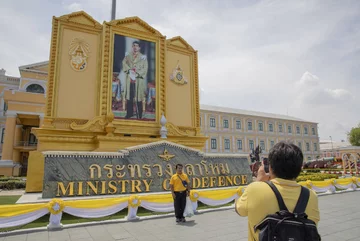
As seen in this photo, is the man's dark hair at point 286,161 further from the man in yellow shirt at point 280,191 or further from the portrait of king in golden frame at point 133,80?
the portrait of king in golden frame at point 133,80

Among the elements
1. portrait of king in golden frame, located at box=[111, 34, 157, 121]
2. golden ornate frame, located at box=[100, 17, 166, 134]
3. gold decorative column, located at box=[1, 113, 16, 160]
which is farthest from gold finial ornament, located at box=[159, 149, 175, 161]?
gold decorative column, located at box=[1, 113, 16, 160]

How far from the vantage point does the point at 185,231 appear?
5.24 m

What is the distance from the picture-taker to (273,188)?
181 centimetres

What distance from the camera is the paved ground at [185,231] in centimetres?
483

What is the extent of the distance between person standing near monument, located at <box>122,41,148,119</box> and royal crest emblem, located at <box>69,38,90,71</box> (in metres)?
2.28

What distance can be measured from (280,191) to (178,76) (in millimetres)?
15470

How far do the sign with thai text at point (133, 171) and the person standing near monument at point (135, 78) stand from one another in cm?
435

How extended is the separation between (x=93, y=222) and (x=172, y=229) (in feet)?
6.87

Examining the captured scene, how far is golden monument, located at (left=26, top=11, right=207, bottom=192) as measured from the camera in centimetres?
1251

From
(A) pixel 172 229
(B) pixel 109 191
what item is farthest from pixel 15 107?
(A) pixel 172 229

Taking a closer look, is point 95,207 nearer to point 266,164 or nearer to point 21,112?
point 266,164

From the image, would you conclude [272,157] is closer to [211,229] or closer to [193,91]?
[211,229]

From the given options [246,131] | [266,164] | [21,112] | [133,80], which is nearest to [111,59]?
[133,80]

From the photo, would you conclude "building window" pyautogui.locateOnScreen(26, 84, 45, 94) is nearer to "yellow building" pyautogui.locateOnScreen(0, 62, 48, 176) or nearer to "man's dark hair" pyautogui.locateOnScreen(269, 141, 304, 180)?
"yellow building" pyautogui.locateOnScreen(0, 62, 48, 176)
